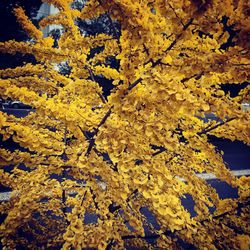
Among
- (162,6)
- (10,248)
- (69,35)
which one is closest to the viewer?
(162,6)

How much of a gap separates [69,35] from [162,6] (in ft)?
5.97

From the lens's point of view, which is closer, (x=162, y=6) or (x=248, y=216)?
(x=162, y=6)

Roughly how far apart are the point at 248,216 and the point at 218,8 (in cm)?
179

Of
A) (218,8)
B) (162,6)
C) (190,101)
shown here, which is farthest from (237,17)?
(190,101)

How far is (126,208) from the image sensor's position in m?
2.06

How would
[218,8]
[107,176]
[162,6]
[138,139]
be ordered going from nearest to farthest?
[218,8], [162,6], [138,139], [107,176]

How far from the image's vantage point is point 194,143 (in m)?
2.14

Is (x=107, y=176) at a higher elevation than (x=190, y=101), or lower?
lower

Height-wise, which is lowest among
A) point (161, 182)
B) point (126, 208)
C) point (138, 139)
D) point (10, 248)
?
point (10, 248)

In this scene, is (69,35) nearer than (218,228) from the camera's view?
No

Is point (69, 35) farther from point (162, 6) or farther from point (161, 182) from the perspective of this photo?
point (161, 182)

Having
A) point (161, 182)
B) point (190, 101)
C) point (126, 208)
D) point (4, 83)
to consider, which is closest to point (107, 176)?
point (126, 208)

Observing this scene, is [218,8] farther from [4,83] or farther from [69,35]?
[69,35]

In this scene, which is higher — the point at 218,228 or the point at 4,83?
the point at 4,83
